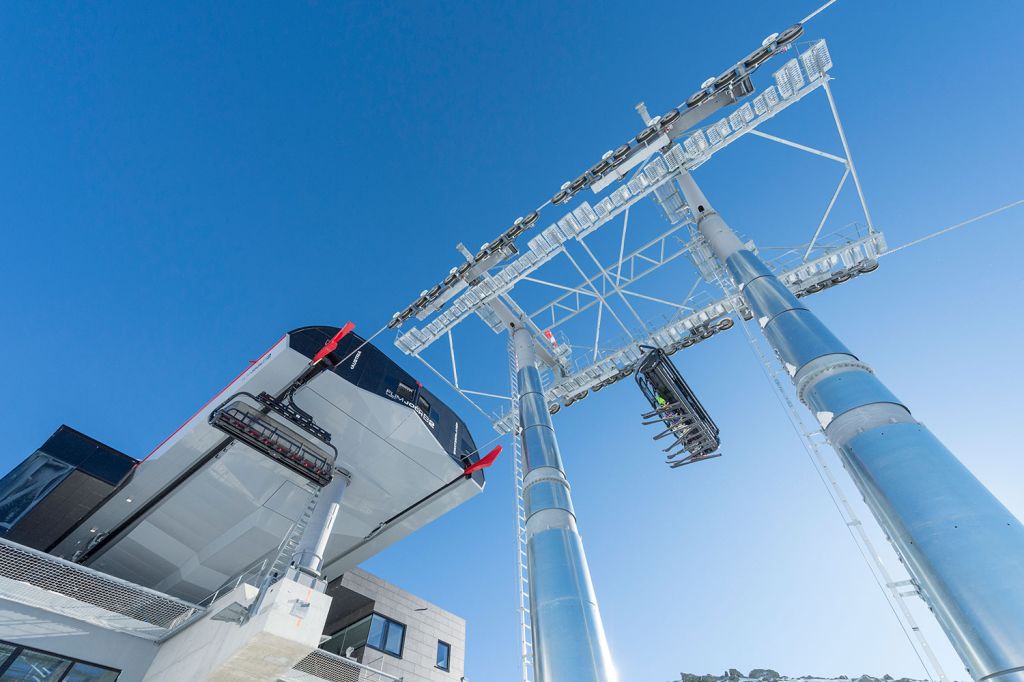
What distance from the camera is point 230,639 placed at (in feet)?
40.1

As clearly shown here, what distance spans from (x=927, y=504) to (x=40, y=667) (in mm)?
19294

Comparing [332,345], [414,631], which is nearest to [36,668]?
[332,345]

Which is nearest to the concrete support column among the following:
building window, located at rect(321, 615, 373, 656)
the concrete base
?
the concrete base

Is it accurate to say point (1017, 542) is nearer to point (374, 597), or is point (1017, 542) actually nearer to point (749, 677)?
point (374, 597)

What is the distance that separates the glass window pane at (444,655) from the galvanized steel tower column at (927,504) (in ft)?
69.9

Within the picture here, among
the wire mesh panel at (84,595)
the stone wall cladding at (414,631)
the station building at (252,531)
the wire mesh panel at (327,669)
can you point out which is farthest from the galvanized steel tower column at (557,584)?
the stone wall cladding at (414,631)

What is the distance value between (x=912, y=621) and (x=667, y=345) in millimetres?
10917

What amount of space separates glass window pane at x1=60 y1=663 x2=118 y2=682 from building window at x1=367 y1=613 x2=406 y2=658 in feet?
27.6

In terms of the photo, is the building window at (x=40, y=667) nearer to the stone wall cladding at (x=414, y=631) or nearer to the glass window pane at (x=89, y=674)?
the glass window pane at (x=89, y=674)

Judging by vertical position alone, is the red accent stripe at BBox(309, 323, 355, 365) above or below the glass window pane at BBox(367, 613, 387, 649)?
above

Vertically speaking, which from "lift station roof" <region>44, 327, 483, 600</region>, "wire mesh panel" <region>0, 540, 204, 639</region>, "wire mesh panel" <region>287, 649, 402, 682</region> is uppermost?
"lift station roof" <region>44, 327, 483, 600</region>

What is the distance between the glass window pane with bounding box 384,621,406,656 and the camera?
20.0m

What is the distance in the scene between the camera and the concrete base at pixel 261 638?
11.7 metres

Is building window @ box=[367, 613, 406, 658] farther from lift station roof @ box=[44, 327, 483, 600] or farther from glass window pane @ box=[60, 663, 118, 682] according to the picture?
glass window pane @ box=[60, 663, 118, 682]
